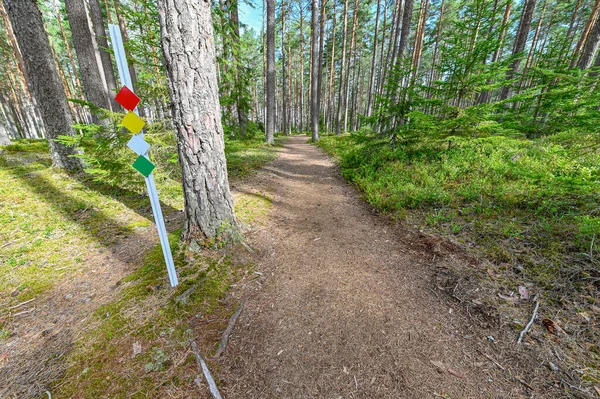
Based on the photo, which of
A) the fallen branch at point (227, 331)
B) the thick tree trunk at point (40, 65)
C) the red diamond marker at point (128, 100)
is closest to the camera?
the red diamond marker at point (128, 100)

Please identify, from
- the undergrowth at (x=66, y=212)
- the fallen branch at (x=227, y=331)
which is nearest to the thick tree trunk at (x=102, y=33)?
the undergrowth at (x=66, y=212)

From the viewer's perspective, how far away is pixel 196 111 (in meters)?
3.02

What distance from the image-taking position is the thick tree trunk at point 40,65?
17.8 ft

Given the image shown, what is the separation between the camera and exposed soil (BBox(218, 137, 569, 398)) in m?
1.90

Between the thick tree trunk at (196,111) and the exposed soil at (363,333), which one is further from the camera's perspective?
the thick tree trunk at (196,111)

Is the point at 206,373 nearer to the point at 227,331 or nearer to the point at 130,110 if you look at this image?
the point at 227,331

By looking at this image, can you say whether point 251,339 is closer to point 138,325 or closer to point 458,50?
point 138,325

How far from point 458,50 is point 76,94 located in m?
41.6

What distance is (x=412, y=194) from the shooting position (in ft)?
16.9

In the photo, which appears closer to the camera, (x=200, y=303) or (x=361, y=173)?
(x=200, y=303)

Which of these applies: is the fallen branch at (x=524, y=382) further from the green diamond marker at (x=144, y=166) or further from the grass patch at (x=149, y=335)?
the green diamond marker at (x=144, y=166)

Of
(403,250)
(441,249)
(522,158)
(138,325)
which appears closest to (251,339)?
(138,325)

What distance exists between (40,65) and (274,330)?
8.75 meters

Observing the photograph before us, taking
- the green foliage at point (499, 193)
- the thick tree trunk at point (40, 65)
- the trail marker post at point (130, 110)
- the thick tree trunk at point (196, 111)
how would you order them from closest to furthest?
the trail marker post at point (130, 110), the thick tree trunk at point (196, 111), the green foliage at point (499, 193), the thick tree trunk at point (40, 65)
